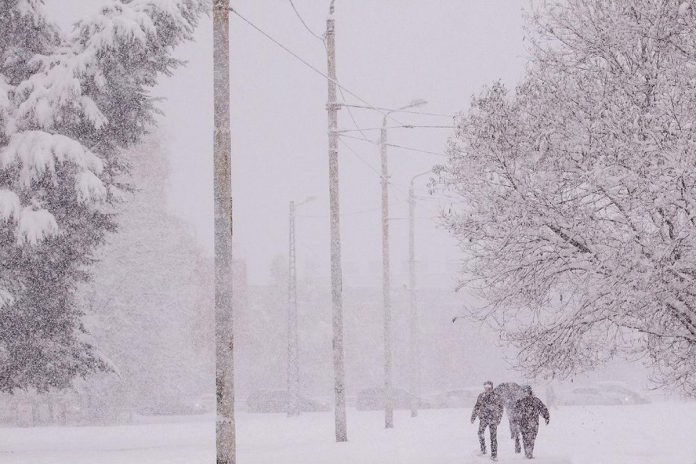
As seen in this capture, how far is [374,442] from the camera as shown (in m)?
19.9

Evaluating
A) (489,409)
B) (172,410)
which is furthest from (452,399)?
(489,409)

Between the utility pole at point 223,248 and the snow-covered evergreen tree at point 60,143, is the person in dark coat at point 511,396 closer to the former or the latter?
the utility pole at point 223,248

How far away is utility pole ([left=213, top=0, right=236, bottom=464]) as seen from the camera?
10.0m

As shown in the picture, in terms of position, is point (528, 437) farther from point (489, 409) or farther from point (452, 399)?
point (452, 399)

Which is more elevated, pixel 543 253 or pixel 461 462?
pixel 543 253

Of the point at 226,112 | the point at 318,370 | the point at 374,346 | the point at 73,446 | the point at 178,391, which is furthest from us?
the point at 374,346

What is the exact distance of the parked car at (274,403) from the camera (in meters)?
44.4

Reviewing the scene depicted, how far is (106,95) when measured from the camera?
1716cm

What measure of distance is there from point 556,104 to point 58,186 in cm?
920

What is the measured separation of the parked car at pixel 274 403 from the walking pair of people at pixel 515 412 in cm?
2779

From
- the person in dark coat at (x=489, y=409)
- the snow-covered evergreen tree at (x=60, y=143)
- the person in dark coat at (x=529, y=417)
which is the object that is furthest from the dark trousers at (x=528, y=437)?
the snow-covered evergreen tree at (x=60, y=143)

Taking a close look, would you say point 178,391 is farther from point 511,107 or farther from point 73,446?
point 511,107

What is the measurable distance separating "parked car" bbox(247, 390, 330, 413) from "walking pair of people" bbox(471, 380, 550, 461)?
2779 cm

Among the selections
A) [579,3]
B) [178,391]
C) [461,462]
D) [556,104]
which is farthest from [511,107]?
[178,391]
